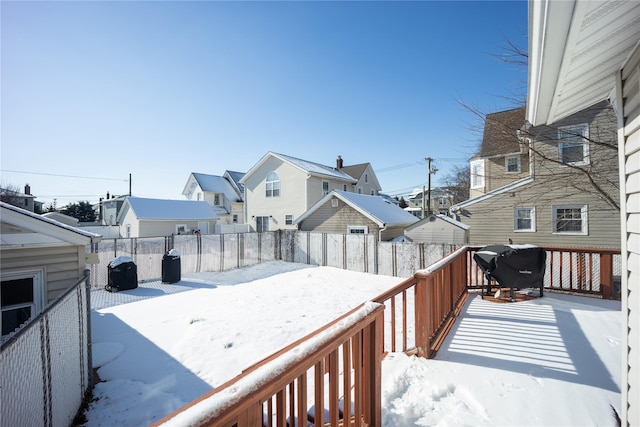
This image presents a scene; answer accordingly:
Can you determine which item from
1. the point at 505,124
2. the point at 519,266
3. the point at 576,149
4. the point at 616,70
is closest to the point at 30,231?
the point at 616,70

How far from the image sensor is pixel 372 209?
46.8 ft

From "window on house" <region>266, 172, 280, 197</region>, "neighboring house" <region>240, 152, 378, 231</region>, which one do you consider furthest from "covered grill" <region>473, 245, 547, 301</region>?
"window on house" <region>266, 172, 280, 197</region>

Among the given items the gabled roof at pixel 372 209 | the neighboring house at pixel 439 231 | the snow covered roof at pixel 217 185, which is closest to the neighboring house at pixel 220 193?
the snow covered roof at pixel 217 185

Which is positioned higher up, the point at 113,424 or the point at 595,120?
the point at 595,120

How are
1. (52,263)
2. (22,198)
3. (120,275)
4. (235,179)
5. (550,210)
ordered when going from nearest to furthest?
(52,263) < (120,275) < (550,210) < (22,198) < (235,179)

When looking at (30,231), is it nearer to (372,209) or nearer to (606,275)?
(606,275)

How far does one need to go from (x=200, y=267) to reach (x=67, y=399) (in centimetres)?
888

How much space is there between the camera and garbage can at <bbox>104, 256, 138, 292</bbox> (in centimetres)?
883

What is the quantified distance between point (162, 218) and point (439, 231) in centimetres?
1901

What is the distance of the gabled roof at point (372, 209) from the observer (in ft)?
44.1

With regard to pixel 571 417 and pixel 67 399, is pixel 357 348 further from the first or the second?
pixel 67 399

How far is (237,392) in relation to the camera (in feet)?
3.18

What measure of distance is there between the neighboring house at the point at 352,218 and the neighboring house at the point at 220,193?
1573cm

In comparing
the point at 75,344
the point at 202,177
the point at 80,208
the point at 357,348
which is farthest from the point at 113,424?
the point at 80,208
